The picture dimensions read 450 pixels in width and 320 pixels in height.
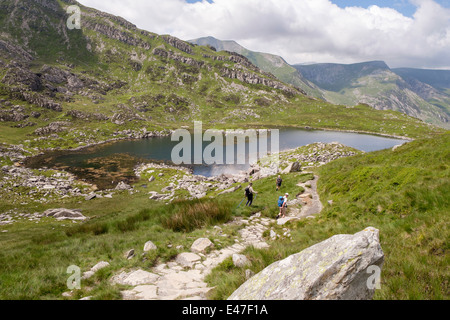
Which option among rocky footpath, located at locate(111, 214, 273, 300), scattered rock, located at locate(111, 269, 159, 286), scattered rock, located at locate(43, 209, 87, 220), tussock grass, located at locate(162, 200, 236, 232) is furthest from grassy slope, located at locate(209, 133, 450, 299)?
scattered rock, located at locate(43, 209, 87, 220)

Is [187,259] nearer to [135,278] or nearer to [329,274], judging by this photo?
[135,278]

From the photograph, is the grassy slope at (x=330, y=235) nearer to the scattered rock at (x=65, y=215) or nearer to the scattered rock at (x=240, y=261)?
the scattered rock at (x=240, y=261)

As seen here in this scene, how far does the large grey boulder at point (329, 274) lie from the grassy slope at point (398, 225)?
0.73m

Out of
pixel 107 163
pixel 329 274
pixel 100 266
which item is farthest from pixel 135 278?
pixel 107 163

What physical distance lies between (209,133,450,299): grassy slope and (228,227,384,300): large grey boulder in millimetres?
734

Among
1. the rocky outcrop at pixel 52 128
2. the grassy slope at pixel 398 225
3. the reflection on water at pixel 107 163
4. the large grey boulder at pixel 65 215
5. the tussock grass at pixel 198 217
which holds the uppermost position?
the rocky outcrop at pixel 52 128

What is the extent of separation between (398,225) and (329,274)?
7139mm

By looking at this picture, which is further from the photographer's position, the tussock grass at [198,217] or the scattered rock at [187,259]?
the tussock grass at [198,217]

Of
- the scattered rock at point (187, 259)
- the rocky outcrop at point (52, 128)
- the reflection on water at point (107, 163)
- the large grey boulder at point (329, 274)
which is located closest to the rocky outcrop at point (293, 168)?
the reflection on water at point (107, 163)

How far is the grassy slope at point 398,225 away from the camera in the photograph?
479 centimetres
